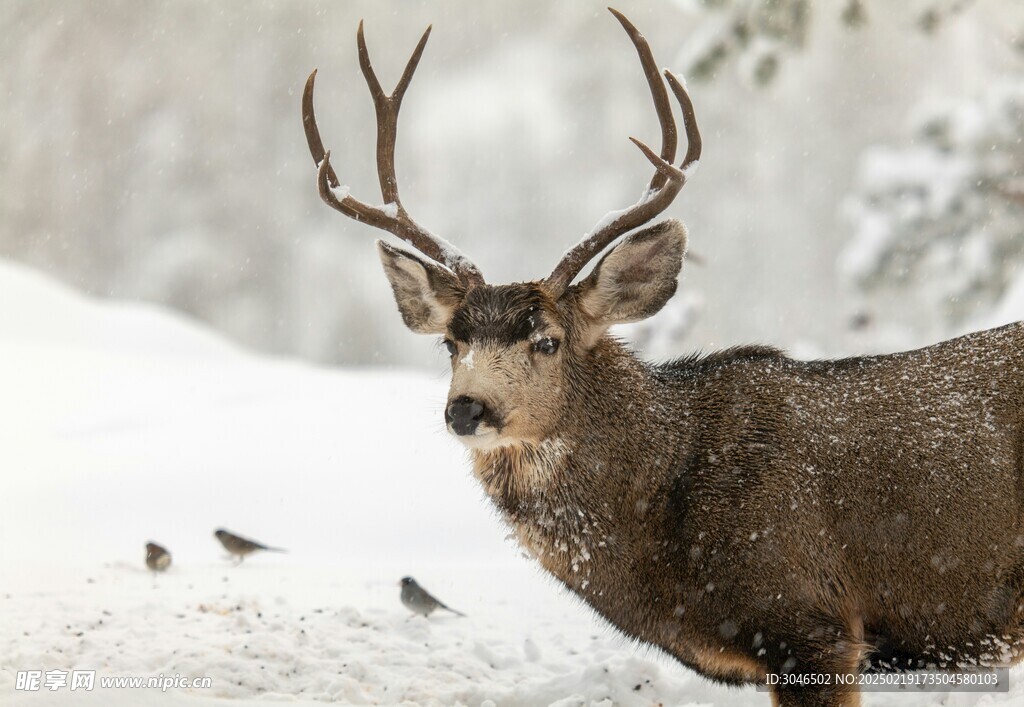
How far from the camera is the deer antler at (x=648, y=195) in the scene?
15.9 ft

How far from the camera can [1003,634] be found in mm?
4340

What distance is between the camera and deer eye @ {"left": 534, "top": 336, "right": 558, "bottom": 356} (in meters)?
4.65

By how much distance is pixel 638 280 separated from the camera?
190 inches

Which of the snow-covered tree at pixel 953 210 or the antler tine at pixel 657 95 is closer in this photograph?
the antler tine at pixel 657 95

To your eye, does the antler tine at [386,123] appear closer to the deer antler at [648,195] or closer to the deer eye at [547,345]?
the deer antler at [648,195]

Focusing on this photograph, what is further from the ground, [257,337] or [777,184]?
[777,184]

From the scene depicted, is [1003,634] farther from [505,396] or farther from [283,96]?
[283,96]

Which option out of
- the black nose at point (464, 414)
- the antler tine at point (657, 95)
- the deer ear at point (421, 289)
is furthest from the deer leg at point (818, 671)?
the antler tine at point (657, 95)

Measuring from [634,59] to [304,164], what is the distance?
796cm

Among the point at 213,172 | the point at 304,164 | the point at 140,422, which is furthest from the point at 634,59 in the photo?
the point at 140,422

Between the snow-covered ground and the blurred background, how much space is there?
1125 centimetres

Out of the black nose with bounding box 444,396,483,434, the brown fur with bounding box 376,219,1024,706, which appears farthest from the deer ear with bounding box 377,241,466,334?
the black nose with bounding box 444,396,483,434

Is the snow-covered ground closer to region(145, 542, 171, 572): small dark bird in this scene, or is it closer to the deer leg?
region(145, 542, 171, 572): small dark bird

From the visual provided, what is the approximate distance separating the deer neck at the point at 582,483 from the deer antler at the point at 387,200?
709mm
